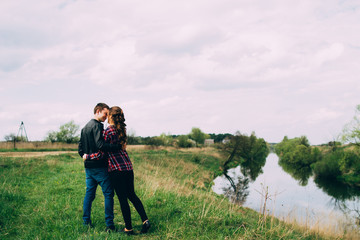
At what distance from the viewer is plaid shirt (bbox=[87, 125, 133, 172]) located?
413 centimetres

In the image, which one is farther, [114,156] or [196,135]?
[196,135]

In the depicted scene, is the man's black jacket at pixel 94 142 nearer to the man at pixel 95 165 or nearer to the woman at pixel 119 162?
the man at pixel 95 165

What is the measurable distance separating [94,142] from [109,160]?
40cm

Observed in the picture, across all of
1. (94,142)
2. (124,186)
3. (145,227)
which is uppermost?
(94,142)

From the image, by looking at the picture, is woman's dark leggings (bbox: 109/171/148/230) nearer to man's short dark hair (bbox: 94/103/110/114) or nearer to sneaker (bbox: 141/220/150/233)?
sneaker (bbox: 141/220/150/233)

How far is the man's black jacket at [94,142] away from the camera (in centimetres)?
409

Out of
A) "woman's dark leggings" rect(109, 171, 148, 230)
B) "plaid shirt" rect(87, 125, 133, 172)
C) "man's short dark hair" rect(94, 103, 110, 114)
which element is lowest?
"woman's dark leggings" rect(109, 171, 148, 230)

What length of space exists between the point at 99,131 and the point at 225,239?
8.65ft

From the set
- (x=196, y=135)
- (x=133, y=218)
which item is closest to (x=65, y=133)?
(x=133, y=218)

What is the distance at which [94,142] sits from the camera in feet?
14.0

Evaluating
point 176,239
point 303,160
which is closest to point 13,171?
point 176,239

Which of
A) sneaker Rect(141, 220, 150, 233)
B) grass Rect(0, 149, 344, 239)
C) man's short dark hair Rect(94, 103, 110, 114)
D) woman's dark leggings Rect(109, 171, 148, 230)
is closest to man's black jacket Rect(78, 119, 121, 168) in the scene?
man's short dark hair Rect(94, 103, 110, 114)

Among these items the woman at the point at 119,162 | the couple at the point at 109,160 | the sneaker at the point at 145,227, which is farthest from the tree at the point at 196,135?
the woman at the point at 119,162

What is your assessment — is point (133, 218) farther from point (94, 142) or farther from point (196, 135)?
point (196, 135)
